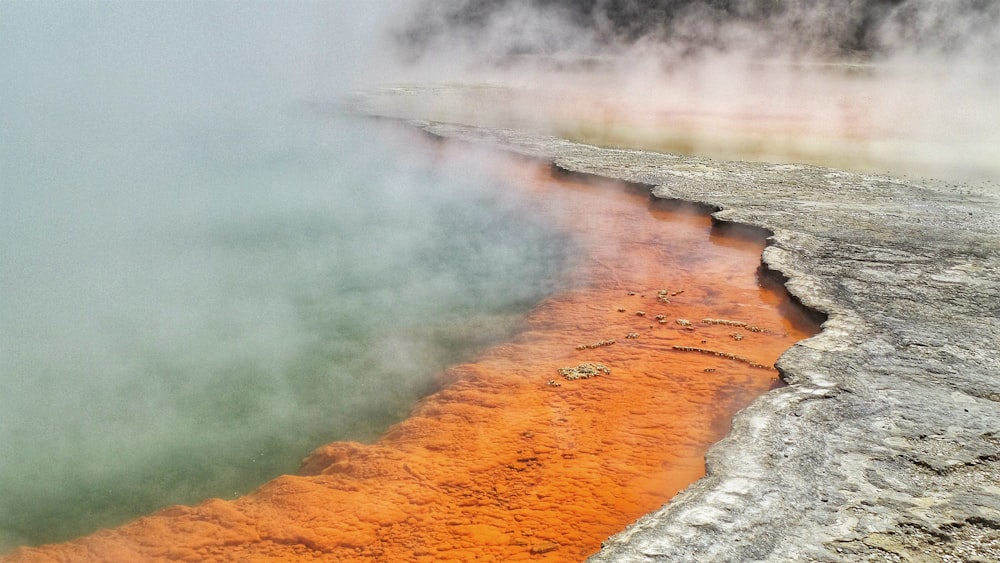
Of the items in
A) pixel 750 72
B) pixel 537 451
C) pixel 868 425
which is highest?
pixel 750 72

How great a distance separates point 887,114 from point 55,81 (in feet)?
53.8

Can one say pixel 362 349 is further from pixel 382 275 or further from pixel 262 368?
pixel 382 275

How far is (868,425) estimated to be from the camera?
2.64 meters

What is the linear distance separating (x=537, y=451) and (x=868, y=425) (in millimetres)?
1286

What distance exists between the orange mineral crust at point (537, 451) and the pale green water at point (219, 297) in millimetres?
280

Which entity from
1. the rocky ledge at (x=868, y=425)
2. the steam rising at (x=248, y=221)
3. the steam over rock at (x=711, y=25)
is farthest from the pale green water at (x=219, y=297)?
the steam over rock at (x=711, y=25)

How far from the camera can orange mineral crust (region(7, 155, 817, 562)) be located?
2.55 meters

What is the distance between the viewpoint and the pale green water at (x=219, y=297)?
10.5 ft

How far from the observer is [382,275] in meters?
5.22

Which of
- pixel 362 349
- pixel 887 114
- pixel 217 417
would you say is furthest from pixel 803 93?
pixel 217 417

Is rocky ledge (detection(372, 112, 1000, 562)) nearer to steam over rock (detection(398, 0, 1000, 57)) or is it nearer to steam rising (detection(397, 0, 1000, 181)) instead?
steam rising (detection(397, 0, 1000, 181))

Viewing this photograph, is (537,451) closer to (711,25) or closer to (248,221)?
(248,221)

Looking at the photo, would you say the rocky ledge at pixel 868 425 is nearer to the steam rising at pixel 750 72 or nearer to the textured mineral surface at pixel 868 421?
the textured mineral surface at pixel 868 421

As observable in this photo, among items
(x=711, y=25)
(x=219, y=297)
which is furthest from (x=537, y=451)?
(x=711, y=25)
